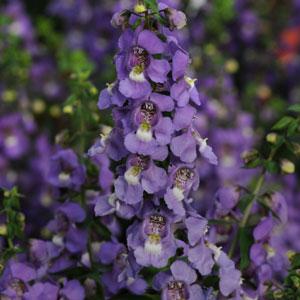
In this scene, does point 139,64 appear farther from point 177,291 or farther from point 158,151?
point 177,291

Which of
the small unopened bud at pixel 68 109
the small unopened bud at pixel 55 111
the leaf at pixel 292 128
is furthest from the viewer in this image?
the small unopened bud at pixel 55 111

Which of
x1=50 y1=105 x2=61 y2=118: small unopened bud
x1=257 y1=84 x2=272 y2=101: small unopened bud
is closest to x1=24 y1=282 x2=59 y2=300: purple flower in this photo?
x1=50 y1=105 x2=61 y2=118: small unopened bud

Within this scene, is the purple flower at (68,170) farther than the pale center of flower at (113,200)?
Yes

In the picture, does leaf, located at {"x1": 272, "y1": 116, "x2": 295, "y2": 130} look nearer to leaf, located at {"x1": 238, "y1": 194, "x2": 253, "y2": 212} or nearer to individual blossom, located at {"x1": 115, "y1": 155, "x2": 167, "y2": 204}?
leaf, located at {"x1": 238, "y1": 194, "x2": 253, "y2": 212}

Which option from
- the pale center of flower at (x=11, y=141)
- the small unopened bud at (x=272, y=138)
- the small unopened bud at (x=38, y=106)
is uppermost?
the small unopened bud at (x=272, y=138)

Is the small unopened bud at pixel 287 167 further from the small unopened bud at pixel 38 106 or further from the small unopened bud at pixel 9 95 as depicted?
the small unopened bud at pixel 38 106

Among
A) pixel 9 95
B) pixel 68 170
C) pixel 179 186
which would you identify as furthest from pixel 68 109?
pixel 9 95

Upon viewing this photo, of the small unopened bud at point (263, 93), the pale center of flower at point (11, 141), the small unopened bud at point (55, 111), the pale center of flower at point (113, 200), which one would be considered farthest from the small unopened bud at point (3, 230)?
the small unopened bud at point (263, 93)
